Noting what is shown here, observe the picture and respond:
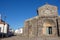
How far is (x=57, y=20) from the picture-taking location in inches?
1253

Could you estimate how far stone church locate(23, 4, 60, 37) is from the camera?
105 feet

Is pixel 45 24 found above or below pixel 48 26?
above

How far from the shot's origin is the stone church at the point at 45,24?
3189 centimetres

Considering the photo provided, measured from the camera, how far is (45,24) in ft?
106

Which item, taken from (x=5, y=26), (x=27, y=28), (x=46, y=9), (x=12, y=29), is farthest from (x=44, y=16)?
(x=12, y=29)

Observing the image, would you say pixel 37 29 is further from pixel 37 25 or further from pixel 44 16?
pixel 44 16

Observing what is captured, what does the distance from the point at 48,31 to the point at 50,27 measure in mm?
988

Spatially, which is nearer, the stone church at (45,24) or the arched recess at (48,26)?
the stone church at (45,24)

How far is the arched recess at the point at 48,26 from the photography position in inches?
1265

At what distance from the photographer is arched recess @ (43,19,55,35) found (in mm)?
32125

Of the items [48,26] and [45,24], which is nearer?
[45,24]

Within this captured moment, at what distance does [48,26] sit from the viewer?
3266cm

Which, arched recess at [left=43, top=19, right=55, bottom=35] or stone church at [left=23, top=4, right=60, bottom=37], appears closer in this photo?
stone church at [left=23, top=4, right=60, bottom=37]

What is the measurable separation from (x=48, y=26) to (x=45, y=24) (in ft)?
2.81
